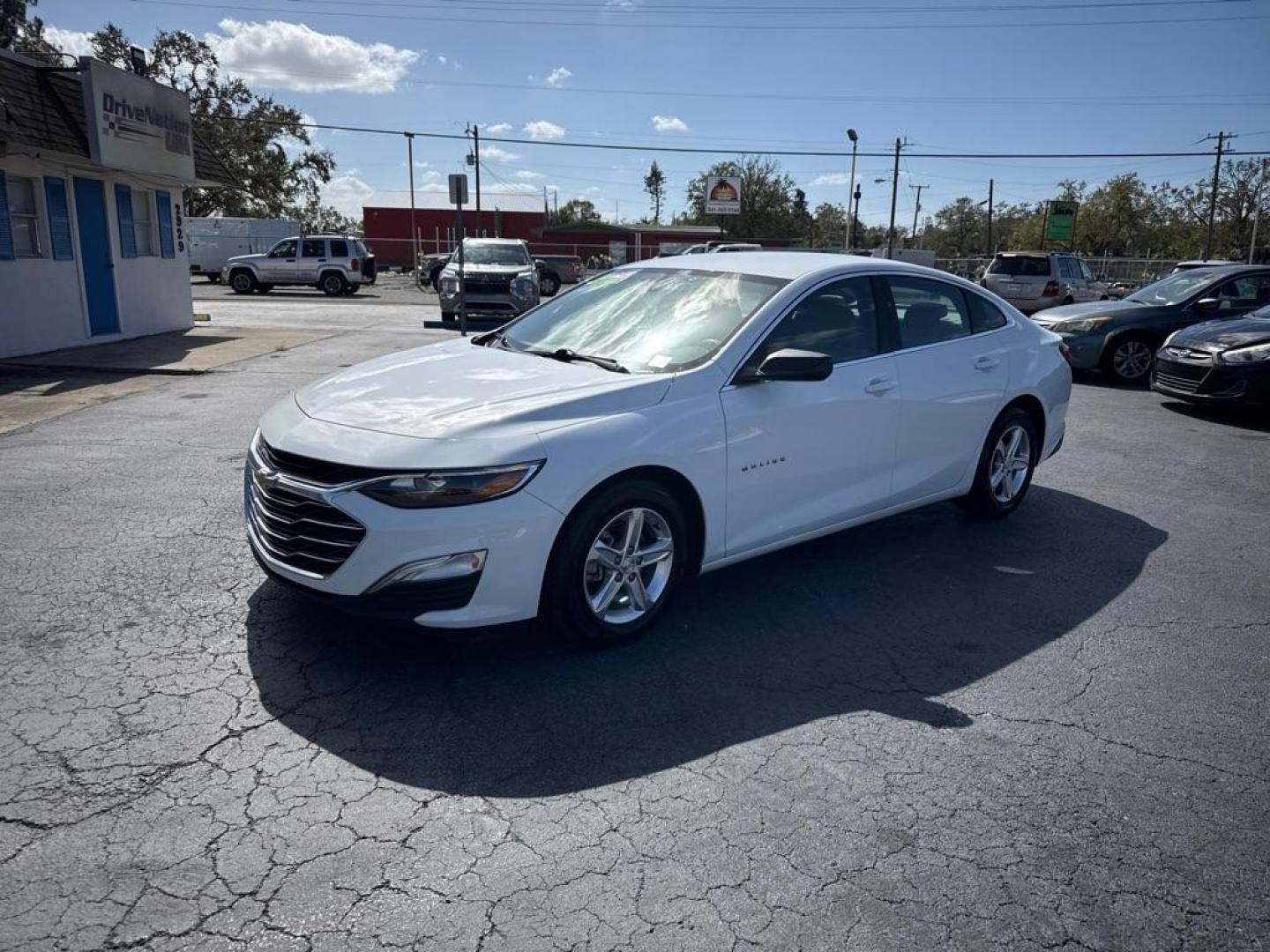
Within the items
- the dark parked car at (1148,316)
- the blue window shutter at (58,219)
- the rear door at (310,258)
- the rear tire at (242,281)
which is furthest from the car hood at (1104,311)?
the rear tire at (242,281)

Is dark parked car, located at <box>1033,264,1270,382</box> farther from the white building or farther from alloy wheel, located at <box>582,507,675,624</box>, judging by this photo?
the white building

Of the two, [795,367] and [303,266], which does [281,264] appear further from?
[795,367]

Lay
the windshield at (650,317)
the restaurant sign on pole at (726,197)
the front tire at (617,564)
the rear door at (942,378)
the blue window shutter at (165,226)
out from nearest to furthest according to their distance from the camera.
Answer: the front tire at (617,564) → the windshield at (650,317) → the rear door at (942,378) → the blue window shutter at (165,226) → the restaurant sign on pole at (726,197)

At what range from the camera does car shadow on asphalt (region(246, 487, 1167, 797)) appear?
3.22 meters

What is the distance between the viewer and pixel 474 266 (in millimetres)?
Answer: 18609

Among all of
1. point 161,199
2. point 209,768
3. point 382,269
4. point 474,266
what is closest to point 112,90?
point 161,199

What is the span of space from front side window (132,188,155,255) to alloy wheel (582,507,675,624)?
15.4m

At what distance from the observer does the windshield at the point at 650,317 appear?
4348 millimetres

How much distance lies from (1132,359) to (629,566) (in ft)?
36.7

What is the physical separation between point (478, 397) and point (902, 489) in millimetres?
2526

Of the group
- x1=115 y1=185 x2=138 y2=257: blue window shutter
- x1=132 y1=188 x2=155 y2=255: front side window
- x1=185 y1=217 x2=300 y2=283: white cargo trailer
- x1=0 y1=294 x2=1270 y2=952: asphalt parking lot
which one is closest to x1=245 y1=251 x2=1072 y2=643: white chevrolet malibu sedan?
x1=0 y1=294 x2=1270 y2=952: asphalt parking lot

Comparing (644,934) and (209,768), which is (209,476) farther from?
(644,934)

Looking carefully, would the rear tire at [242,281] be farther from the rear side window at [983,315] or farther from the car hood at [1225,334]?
the rear side window at [983,315]

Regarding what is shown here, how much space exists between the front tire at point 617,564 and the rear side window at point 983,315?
2674 mm
